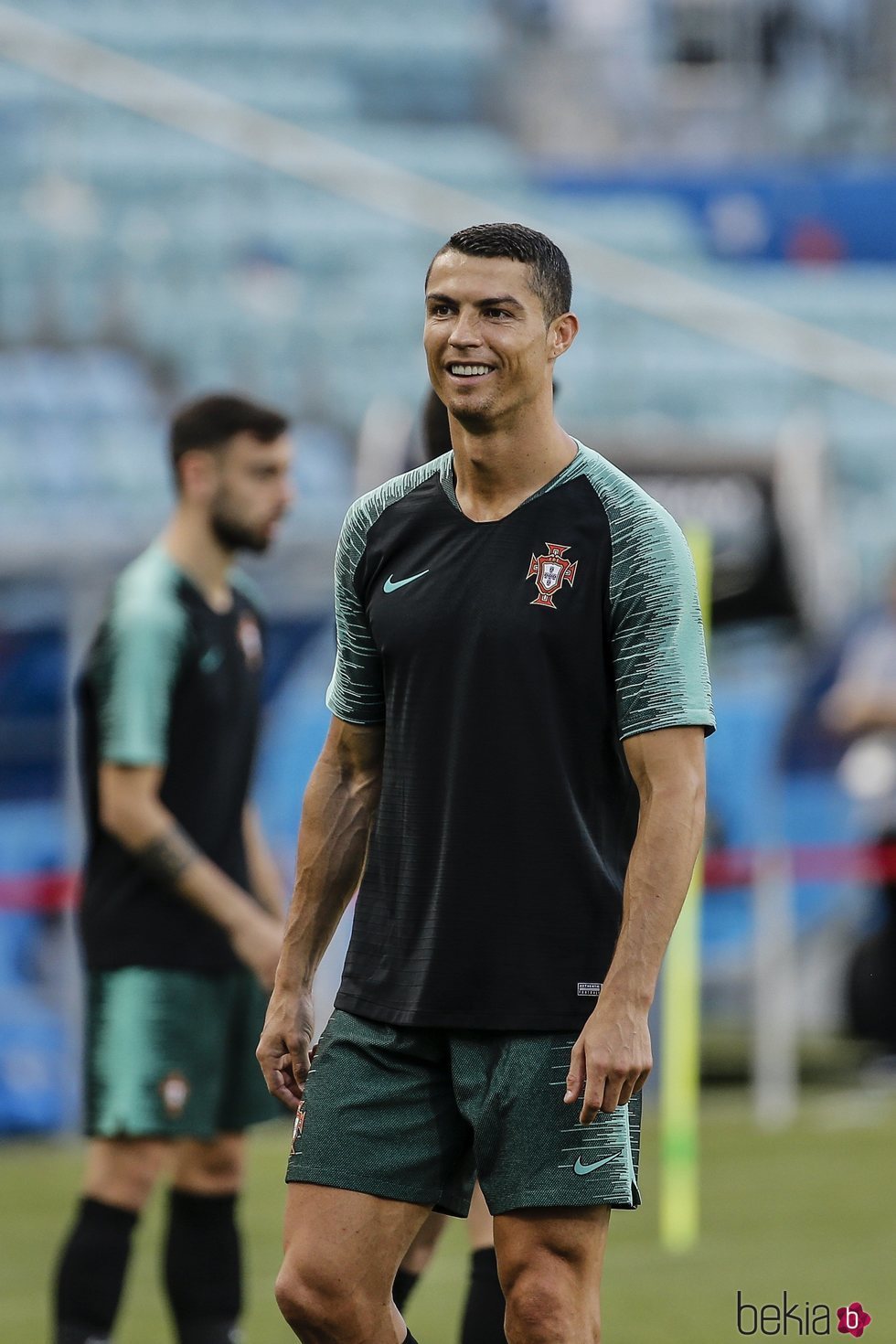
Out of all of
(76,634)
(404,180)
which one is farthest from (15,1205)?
(404,180)

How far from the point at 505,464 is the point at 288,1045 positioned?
1002 mm

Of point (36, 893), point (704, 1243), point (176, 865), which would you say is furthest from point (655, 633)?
point (36, 893)

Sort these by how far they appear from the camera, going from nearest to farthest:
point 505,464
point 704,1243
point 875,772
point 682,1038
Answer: point 505,464 < point 682,1038 < point 704,1243 < point 875,772

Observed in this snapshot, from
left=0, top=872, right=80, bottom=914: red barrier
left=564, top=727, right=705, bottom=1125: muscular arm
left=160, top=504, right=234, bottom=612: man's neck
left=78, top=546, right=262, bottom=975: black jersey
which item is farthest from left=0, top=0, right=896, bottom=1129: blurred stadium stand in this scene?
left=564, top=727, right=705, bottom=1125: muscular arm

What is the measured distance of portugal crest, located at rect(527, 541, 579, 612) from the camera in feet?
10.9

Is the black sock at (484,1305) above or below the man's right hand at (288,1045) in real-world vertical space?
below

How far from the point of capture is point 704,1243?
288 inches

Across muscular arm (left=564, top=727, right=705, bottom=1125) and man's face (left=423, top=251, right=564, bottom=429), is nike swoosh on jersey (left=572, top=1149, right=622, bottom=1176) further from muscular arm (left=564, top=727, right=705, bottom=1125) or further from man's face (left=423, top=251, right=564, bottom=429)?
man's face (left=423, top=251, right=564, bottom=429)

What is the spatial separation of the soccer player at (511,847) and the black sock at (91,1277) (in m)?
1.34

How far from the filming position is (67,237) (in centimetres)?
1517

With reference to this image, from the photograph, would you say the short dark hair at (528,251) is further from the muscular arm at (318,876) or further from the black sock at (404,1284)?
the black sock at (404,1284)

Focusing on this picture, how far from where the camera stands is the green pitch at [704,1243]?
20.1 feet

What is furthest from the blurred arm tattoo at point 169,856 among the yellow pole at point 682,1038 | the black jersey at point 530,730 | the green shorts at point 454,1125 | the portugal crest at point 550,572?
the yellow pole at point 682,1038

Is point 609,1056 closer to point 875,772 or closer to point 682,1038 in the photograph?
point 682,1038
